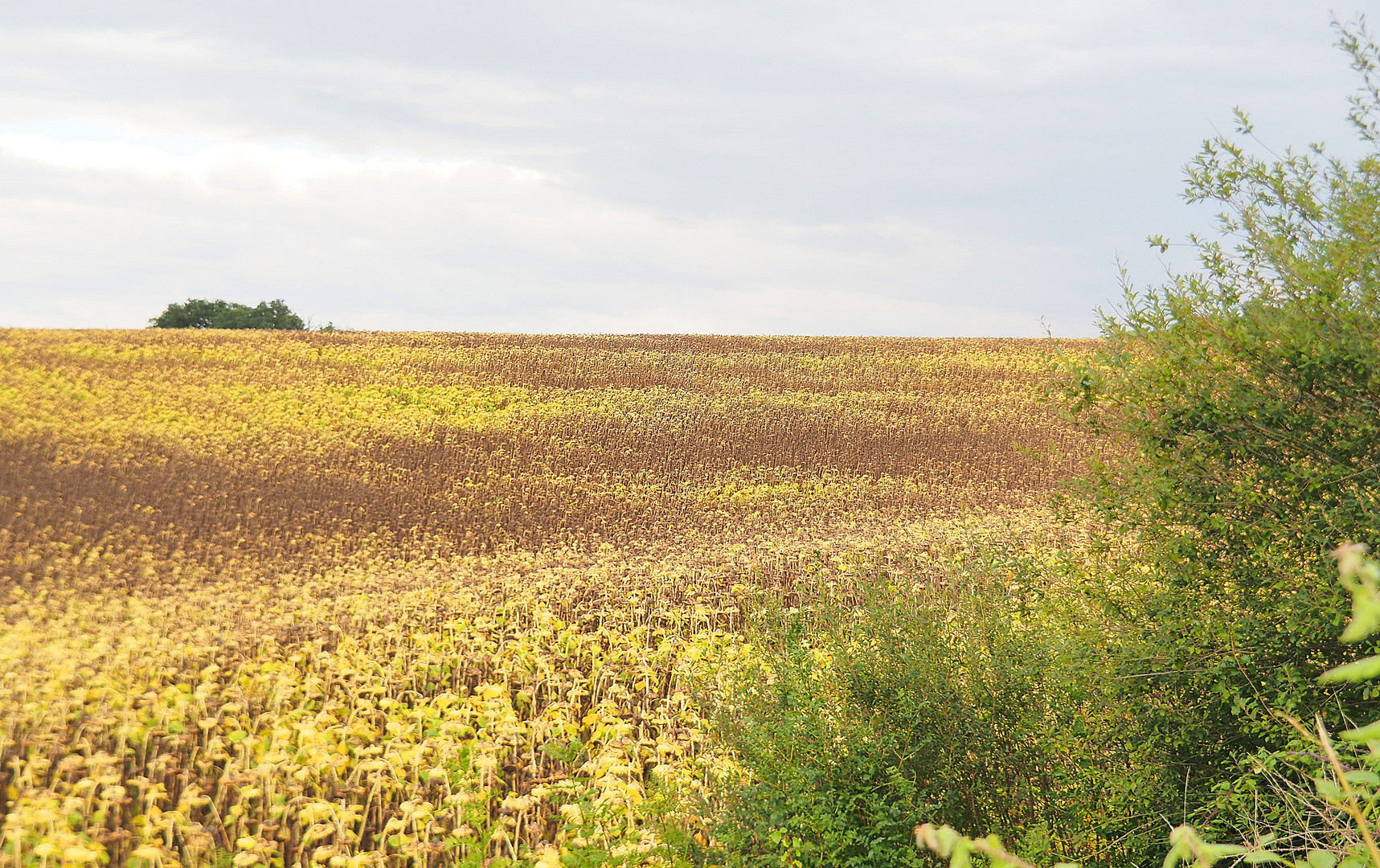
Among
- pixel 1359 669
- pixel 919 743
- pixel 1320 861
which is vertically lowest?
pixel 919 743

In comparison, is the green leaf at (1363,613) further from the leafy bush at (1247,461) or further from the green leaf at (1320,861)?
the leafy bush at (1247,461)

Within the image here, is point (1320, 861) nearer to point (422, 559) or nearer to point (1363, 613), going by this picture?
point (1363, 613)

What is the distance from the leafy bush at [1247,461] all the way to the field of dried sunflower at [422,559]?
1383mm

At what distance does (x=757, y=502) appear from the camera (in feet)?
67.4

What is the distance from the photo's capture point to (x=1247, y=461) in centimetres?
596

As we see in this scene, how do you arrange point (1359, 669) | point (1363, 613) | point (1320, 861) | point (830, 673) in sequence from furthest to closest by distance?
1. point (830, 673)
2. point (1320, 861)
3. point (1359, 669)
4. point (1363, 613)

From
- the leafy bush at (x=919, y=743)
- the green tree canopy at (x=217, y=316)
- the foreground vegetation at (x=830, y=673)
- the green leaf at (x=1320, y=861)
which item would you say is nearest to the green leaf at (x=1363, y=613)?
the foreground vegetation at (x=830, y=673)

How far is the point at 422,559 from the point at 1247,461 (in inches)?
490

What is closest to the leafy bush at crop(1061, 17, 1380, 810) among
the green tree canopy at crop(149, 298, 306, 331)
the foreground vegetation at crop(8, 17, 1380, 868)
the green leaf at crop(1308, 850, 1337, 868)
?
the foreground vegetation at crop(8, 17, 1380, 868)

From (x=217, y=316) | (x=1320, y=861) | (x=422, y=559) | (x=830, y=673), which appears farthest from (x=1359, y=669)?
(x=217, y=316)

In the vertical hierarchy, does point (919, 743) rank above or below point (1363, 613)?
below

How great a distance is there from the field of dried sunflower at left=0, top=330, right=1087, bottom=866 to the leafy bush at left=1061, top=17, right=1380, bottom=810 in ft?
4.54

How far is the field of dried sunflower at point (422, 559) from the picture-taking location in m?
6.72

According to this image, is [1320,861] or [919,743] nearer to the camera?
[1320,861]
